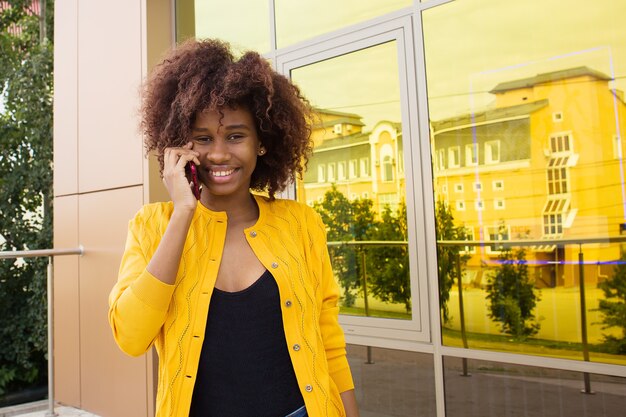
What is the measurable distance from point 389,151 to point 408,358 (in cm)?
168

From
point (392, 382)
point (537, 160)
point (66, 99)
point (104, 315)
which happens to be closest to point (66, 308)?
point (104, 315)

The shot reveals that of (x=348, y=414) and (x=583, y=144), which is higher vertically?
(x=583, y=144)

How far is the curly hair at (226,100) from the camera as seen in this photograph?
1.58m

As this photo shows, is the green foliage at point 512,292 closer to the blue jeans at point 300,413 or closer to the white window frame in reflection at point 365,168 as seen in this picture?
the white window frame in reflection at point 365,168

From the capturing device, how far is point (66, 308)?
15.5 ft

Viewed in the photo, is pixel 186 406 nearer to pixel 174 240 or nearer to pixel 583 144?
pixel 174 240

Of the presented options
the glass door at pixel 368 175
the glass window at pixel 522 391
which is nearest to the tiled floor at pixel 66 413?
the glass door at pixel 368 175

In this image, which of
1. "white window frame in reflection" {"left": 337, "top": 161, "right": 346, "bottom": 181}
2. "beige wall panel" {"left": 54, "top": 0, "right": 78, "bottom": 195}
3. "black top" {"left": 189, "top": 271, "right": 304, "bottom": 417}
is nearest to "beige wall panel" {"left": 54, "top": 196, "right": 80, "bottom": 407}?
"beige wall panel" {"left": 54, "top": 0, "right": 78, "bottom": 195}

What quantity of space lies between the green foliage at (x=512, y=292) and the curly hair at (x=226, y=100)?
2877 mm

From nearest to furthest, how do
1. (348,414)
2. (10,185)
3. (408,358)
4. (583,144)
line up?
1. (348,414)
2. (408,358)
3. (583,144)
4. (10,185)

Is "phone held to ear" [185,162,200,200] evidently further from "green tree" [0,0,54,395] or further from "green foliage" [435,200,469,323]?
"green tree" [0,0,54,395]

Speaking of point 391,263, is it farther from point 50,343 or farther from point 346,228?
point 50,343

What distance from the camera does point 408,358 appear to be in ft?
11.3

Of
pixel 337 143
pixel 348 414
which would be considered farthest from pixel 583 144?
pixel 348 414
